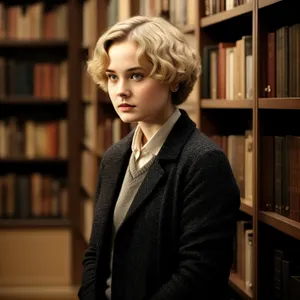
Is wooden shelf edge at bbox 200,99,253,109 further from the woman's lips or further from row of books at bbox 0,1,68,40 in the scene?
row of books at bbox 0,1,68,40

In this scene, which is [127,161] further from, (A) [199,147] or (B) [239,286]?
(B) [239,286]

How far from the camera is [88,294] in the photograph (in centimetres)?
182

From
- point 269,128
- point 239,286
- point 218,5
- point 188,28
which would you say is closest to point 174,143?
point 269,128

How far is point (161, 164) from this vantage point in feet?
5.55

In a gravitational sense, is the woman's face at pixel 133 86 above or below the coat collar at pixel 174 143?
above

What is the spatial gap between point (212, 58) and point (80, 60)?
96.8 inches

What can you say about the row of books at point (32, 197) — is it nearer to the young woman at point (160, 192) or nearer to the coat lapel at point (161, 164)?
the young woman at point (160, 192)

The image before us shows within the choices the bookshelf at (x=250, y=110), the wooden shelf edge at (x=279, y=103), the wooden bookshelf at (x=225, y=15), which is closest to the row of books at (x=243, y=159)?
the bookshelf at (x=250, y=110)

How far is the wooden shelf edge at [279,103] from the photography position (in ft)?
5.76

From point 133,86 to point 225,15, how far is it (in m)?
0.74

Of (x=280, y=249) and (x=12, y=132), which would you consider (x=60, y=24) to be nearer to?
(x=12, y=132)

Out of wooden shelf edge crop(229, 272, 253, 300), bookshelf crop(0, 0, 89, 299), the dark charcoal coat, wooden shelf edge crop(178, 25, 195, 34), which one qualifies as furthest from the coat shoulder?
bookshelf crop(0, 0, 89, 299)

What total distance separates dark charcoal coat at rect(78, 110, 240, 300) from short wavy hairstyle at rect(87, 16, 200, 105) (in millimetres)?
129

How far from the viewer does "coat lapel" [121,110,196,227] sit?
1671 mm
